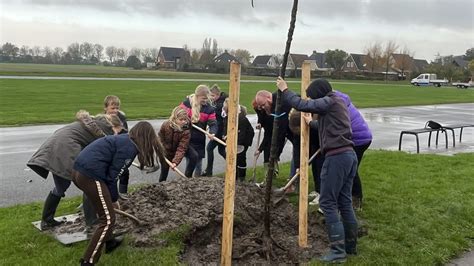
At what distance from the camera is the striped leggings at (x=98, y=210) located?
171 inches

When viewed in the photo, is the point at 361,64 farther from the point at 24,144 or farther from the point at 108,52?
the point at 24,144

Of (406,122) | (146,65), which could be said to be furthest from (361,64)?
(406,122)

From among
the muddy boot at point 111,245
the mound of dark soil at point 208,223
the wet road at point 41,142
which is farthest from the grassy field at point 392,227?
the wet road at point 41,142

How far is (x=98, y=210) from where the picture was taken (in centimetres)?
443

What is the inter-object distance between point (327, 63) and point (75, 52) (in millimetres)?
57159

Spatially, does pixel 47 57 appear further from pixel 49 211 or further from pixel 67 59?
pixel 49 211

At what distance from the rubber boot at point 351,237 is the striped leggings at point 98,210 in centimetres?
242

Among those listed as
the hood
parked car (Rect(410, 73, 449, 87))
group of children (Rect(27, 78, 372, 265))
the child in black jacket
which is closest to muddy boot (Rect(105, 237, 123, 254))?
group of children (Rect(27, 78, 372, 265))

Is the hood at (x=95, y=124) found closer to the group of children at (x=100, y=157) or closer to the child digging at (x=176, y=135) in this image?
the group of children at (x=100, y=157)

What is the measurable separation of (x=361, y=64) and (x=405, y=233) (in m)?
99.3

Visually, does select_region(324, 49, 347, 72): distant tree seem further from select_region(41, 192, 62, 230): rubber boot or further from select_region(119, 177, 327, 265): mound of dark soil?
select_region(41, 192, 62, 230): rubber boot

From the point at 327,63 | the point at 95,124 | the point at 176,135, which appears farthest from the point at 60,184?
the point at 327,63

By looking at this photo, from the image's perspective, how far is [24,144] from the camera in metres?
11.5

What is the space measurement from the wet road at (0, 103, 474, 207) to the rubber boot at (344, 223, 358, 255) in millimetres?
4402
